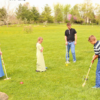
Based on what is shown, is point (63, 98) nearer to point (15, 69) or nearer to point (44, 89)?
point (44, 89)

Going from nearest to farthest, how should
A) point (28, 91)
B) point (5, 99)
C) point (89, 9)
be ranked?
point (5, 99)
point (28, 91)
point (89, 9)

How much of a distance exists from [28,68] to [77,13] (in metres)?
82.6

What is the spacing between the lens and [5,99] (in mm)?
4238

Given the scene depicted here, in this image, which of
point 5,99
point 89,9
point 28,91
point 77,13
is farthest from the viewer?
point 77,13

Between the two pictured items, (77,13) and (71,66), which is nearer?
(71,66)

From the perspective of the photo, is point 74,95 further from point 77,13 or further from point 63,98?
point 77,13

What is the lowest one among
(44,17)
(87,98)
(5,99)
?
(87,98)

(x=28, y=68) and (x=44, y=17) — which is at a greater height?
(x=44, y=17)

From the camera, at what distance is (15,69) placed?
26.7 feet

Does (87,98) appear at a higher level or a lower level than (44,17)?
lower

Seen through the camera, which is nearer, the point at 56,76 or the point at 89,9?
the point at 56,76

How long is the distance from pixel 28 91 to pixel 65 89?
130cm

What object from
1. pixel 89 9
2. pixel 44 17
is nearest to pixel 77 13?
pixel 89 9

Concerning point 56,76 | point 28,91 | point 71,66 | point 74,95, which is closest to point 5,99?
point 28,91
